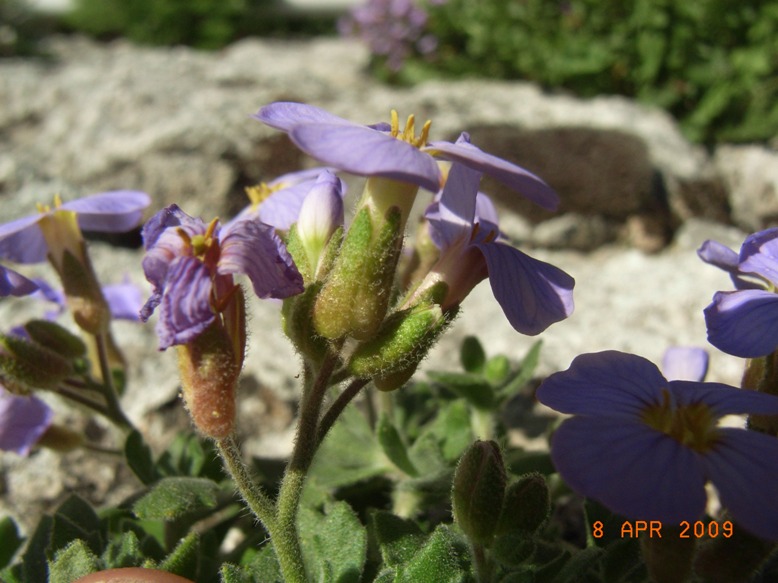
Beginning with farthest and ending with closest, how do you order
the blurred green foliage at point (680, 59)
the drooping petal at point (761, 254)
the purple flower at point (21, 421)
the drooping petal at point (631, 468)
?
1. the blurred green foliage at point (680, 59)
2. the purple flower at point (21, 421)
3. the drooping petal at point (761, 254)
4. the drooping petal at point (631, 468)

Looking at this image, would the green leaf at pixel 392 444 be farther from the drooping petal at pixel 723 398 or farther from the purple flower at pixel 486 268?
the drooping petal at pixel 723 398

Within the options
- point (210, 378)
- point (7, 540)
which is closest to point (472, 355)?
point (210, 378)

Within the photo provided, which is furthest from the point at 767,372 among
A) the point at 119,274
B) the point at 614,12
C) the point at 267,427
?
the point at 614,12

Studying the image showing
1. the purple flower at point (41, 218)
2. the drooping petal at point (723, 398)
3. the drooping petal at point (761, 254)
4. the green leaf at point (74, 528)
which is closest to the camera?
the drooping petal at point (723, 398)

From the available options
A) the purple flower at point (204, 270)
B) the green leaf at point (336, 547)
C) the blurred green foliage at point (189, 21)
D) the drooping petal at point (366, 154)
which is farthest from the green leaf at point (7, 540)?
the blurred green foliage at point (189, 21)

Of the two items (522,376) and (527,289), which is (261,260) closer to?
(527,289)

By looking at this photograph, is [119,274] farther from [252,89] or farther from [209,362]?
[209,362]
